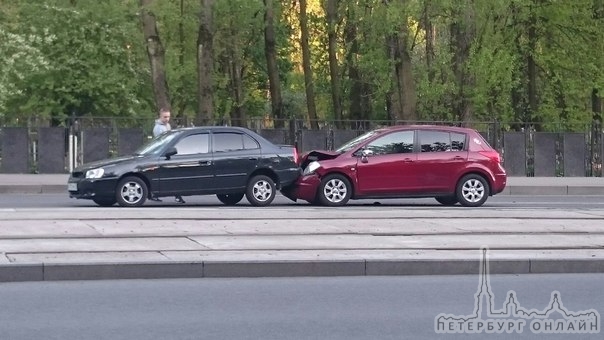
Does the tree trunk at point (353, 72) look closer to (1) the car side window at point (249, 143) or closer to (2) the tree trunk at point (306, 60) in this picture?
(2) the tree trunk at point (306, 60)

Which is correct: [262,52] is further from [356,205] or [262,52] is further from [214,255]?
[214,255]

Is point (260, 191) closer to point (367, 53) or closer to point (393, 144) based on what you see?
point (393, 144)

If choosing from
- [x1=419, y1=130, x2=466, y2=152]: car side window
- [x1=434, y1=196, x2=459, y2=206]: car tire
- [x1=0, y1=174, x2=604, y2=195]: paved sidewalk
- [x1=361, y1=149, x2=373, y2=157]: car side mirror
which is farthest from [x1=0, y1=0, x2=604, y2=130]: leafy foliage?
[x1=361, y1=149, x2=373, y2=157]: car side mirror

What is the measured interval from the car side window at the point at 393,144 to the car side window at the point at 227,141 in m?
2.33

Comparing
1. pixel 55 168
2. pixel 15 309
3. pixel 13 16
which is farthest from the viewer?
pixel 13 16

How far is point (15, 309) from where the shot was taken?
10.2 meters

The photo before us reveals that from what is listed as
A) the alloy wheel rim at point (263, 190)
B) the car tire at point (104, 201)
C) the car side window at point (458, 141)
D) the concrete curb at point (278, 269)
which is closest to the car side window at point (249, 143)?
the alloy wheel rim at point (263, 190)

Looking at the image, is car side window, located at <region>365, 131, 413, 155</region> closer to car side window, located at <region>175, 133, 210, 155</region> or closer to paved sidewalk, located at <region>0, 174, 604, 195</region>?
car side window, located at <region>175, 133, 210, 155</region>

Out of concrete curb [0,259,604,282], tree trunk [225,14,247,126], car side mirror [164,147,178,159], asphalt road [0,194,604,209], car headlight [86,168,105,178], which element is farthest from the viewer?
tree trunk [225,14,247,126]

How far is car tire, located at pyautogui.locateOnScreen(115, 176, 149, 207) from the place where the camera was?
65.3ft

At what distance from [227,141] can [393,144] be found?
119 inches

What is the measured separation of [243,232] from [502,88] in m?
27.0

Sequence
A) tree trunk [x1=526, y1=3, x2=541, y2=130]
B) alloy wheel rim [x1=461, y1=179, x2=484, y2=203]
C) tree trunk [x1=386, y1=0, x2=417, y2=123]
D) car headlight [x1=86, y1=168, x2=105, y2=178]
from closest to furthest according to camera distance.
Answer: car headlight [x1=86, y1=168, x2=105, y2=178] < alloy wheel rim [x1=461, y1=179, x2=484, y2=203] < tree trunk [x1=386, y1=0, x2=417, y2=123] < tree trunk [x1=526, y1=3, x2=541, y2=130]

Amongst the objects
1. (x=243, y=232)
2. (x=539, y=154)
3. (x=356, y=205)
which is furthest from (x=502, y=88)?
(x=243, y=232)
